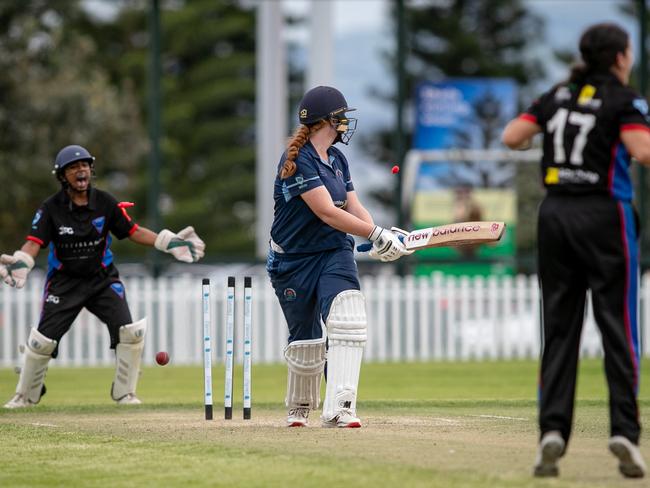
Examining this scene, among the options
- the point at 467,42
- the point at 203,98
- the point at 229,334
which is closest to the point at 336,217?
the point at 229,334

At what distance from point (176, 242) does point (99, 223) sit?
65 cm

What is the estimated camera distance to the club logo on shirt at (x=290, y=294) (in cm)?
926

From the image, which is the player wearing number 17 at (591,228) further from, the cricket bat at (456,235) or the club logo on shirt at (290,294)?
the club logo on shirt at (290,294)

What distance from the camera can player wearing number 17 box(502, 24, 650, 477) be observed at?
265 inches

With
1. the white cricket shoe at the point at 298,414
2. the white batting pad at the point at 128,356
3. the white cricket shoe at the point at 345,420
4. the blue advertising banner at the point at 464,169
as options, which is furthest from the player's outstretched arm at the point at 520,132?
the blue advertising banner at the point at 464,169

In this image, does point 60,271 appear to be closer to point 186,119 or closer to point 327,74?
point 327,74

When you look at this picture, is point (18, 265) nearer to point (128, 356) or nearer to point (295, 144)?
point (128, 356)

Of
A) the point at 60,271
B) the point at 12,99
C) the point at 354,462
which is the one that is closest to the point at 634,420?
the point at 354,462

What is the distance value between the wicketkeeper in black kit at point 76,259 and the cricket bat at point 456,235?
294cm

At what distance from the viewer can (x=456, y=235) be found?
8914 mm

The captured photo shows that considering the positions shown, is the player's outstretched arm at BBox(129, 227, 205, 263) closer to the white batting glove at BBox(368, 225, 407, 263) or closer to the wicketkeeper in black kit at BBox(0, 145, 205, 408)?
the wicketkeeper in black kit at BBox(0, 145, 205, 408)

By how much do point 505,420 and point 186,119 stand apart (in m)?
46.0

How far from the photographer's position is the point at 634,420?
6.73 m

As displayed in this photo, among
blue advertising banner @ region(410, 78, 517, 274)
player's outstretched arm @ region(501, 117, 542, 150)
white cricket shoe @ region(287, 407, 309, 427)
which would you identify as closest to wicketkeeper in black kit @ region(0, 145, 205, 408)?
white cricket shoe @ region(287, 407, 309, 427)
